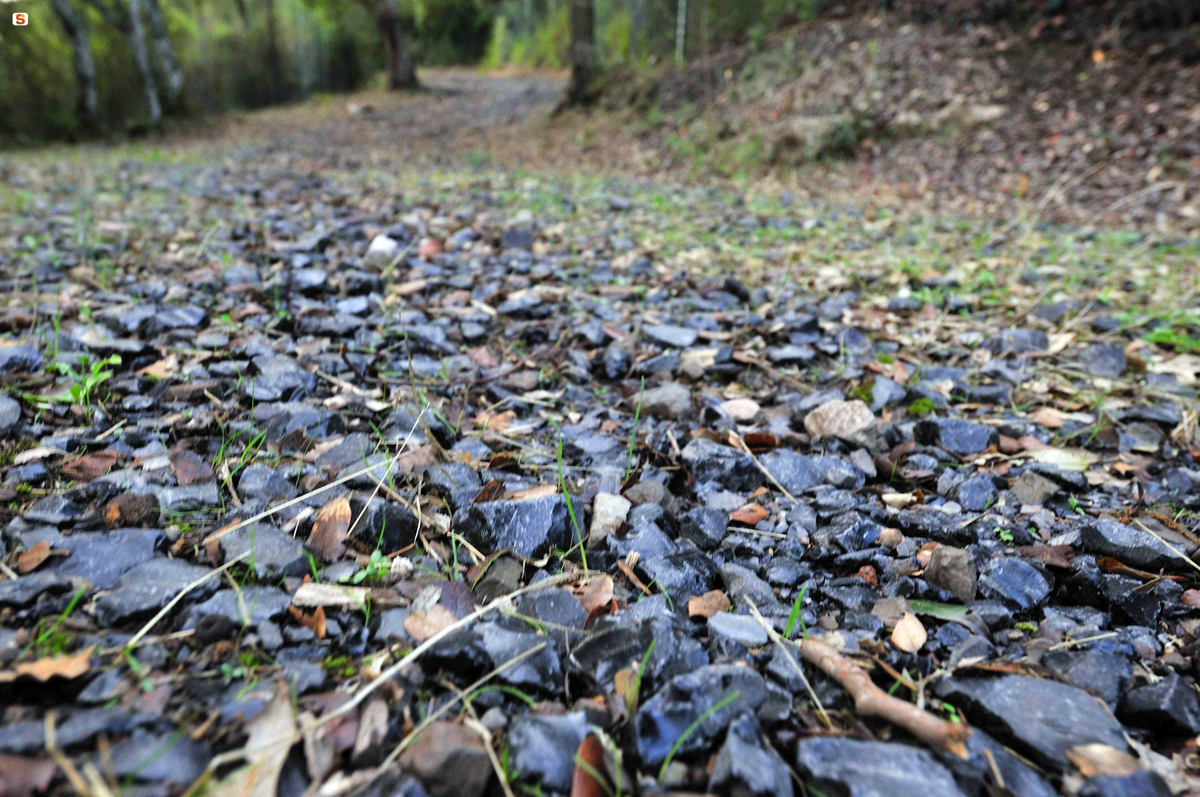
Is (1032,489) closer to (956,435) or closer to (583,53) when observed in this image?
(956,435)

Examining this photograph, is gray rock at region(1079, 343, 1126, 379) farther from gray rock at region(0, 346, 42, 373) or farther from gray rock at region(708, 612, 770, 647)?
gray rock at region(0, 346, 42, 373)

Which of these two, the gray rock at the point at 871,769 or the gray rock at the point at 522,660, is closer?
the gray rock at the point at 871,769

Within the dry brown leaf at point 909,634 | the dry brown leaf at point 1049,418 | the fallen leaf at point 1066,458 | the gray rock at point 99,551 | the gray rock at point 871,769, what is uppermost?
the gray rock at point 99,551

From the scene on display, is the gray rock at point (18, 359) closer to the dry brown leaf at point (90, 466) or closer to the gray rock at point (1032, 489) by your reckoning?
the dry brown leaf at point (90, 466)

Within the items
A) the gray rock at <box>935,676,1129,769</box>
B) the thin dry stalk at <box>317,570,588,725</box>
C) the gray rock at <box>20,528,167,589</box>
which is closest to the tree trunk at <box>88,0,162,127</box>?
the gray rock at <box>20,528,167,589</box>

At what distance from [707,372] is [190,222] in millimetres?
3501

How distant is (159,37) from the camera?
12023mm

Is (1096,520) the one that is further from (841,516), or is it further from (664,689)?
(664,689)

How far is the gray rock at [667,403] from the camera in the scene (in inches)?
86.6

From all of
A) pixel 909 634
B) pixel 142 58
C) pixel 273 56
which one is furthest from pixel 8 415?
pixel 273 56

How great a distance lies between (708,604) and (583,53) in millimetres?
10341

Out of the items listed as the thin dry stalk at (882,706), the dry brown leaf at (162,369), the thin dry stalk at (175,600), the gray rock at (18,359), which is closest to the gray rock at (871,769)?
the thin dry stalk at (882,706)

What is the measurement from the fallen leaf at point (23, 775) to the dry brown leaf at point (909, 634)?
125cm

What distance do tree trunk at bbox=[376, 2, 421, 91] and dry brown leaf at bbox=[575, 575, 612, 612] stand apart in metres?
19.3
